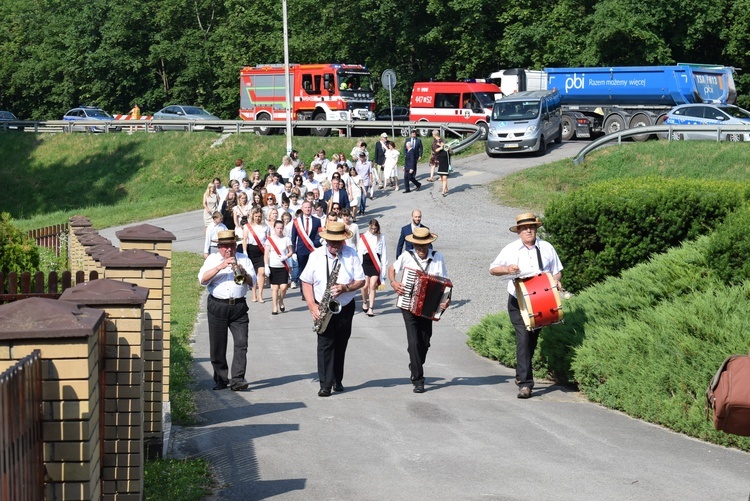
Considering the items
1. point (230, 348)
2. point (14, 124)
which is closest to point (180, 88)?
point (14, 124)

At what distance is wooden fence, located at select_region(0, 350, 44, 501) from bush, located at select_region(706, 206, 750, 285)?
8621 mm

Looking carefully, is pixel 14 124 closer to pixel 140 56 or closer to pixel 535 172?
pixel 140 56

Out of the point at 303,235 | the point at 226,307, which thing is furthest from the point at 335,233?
the point at 303,235

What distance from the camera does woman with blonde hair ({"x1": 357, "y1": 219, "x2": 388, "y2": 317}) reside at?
1697cm

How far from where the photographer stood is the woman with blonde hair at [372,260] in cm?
1697

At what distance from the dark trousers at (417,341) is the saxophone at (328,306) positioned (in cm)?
90

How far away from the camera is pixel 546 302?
1093 centimetres

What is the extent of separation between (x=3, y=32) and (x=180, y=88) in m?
17.7

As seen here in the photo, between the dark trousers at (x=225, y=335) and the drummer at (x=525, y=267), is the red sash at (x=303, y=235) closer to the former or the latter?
the dark trousers at (x=225, y=335)

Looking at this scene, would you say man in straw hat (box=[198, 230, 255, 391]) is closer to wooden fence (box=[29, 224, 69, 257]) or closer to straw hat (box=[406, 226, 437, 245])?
straw hat (box=[406, 226, 437, 245])

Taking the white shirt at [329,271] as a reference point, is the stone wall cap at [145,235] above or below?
above

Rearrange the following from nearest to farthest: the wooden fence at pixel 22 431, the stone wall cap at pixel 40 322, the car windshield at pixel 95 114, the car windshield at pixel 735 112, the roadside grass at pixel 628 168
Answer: the wooden fence at pixel 22 431, the stone wall cap at pixel 40 322, the roadside grass at pixel 628 168, the car windshield at pixel 735 112, the car windshield at pixel 95 114

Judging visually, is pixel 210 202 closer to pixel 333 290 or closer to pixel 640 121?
pixel 333 290

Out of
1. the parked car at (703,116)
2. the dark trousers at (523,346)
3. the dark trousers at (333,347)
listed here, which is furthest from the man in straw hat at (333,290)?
the parked car at (703,116)
